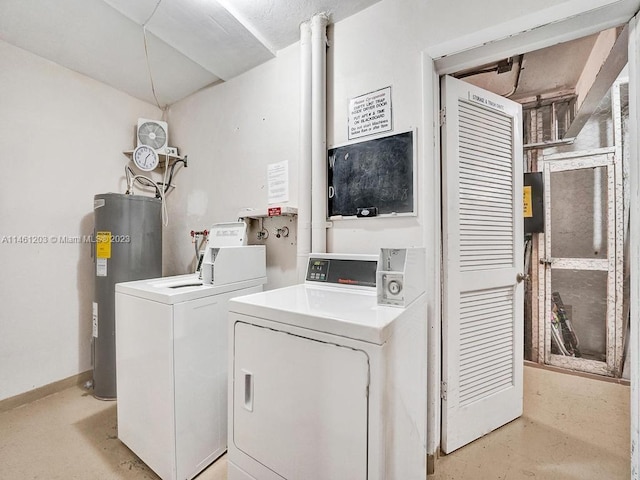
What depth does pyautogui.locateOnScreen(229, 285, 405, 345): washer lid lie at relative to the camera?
879 millimetres

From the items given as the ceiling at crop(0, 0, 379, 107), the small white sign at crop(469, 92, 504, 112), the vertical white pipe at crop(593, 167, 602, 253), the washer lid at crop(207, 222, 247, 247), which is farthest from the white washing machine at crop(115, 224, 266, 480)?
the vertical white pipe at crop(593, 167, 602, 253)

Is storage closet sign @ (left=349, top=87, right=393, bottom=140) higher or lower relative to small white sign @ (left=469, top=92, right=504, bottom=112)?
lower

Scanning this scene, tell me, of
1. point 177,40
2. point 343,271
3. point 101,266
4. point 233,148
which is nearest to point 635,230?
point 343,271

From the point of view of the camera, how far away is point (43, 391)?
6.99 feet

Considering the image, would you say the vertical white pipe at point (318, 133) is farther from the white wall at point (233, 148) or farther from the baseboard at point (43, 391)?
the baseboard at point (43, 391)

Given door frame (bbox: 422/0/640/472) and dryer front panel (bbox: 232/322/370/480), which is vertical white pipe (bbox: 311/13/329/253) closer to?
door frame (bbox: 422/0/640/472)

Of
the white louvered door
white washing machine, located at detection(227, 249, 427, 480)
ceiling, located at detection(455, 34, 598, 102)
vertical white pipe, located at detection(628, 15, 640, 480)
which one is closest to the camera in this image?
white washing machine, located at detection(227, 249, 427, 480)

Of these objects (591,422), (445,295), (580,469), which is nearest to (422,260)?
(445,295)

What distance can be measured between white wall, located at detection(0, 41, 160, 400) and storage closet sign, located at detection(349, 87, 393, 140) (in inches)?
88.3

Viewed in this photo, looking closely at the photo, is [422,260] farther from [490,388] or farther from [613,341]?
[613,341]

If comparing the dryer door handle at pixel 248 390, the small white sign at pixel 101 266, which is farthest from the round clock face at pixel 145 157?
the dryer door handle at pixel 248 390

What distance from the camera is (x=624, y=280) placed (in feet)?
7.98

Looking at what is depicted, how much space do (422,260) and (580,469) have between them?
1.47 meters

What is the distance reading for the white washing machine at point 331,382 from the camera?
87cm
